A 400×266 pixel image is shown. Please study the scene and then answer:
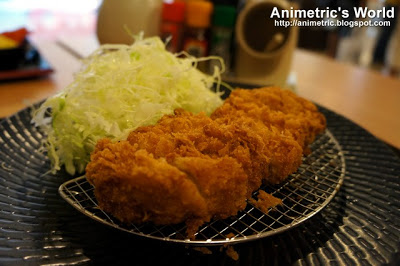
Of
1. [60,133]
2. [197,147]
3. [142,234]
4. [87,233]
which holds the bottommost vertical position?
[87,233]

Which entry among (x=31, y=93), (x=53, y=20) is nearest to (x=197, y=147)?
(x=31, y=93)

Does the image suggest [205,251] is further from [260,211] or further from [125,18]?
[125,18]

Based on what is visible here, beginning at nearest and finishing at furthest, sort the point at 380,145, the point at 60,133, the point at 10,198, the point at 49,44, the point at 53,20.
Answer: the point at 10,198
the point at 60,133
the point at 380,145
the point at 49,44
the point at 53,20

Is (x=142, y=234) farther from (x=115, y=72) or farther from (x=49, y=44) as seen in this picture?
(x=49, y=44)

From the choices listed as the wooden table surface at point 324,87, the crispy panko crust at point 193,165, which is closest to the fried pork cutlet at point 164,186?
the crispy panko crust at point 193,165

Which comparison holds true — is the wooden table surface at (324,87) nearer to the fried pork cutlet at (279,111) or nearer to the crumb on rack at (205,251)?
the fried pork cutlet at (279,111)

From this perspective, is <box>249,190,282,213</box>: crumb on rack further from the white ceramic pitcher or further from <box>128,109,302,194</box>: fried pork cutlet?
the white ceramic pitcher

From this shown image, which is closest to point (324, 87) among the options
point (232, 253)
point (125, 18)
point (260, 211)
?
point (125, 18)
